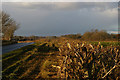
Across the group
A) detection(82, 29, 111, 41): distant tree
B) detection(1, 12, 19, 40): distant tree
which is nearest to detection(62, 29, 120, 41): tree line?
detection(82, 29, 111, 41): distant tree

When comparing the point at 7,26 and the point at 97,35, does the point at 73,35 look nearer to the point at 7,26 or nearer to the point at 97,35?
the point at 97,35

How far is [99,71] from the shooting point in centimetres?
287

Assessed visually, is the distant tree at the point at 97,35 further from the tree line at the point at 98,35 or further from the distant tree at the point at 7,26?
the distant tree at the point at 7,26

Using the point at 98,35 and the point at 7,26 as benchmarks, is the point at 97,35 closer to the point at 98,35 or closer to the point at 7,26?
the point at 98,35

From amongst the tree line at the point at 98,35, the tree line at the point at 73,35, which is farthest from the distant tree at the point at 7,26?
the tree line at the point at 98,35

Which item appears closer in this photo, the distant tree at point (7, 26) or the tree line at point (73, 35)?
the tree line at point (73, 35)

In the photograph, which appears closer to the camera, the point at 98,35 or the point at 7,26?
the point at 98,35

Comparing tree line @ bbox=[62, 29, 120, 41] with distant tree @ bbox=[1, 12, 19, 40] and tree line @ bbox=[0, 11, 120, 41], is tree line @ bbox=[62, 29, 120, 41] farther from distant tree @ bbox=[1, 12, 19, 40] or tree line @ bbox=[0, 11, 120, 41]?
distant tree @ bbox=[1, 12, 19, 40]

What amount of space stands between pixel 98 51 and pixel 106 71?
61 centimetres

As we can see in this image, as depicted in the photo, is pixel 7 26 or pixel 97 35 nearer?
pixel 97 35

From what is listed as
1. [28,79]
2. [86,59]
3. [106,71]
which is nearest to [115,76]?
[106,71]

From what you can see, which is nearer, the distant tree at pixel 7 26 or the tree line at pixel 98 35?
the tree line at pixel 98 35

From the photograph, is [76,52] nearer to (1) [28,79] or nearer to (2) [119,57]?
(2) [119,57]

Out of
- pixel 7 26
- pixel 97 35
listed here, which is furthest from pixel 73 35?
pixel 7 26
